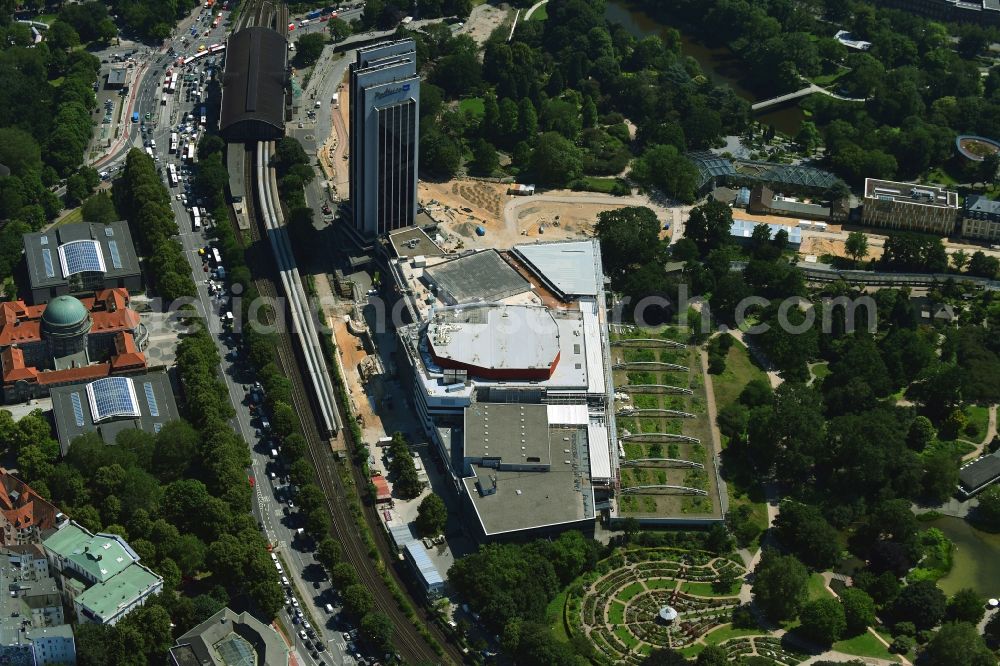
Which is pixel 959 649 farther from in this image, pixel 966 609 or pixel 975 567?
pixel 975 567

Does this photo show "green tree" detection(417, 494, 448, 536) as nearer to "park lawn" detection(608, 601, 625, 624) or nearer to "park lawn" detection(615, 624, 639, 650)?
"park lawn" detection(608, 601, 625, 624)

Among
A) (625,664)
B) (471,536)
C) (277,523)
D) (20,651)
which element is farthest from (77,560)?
(625,664)

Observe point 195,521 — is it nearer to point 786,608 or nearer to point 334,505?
point 334,505

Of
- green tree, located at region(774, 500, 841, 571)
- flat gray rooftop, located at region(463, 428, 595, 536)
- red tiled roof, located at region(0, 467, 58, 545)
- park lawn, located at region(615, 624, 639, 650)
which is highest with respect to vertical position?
red tiled roof, located at region(0, 467, 58, 545)

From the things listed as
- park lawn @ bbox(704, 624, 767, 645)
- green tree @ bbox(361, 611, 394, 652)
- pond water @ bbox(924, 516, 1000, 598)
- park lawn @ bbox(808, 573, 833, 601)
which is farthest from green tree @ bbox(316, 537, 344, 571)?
pond water @ bbox(924, 516, 1000, 598)

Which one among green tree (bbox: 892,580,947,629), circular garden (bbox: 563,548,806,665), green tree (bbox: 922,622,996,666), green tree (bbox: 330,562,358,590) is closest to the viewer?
green tree (bbox: 922,622,996,666)

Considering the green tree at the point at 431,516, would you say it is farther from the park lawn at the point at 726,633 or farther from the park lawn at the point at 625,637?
the park lawn at the point at 726,633

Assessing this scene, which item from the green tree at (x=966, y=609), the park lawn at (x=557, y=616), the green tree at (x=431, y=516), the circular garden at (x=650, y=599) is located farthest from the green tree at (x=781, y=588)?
the green tree at (x=431, y=516)
